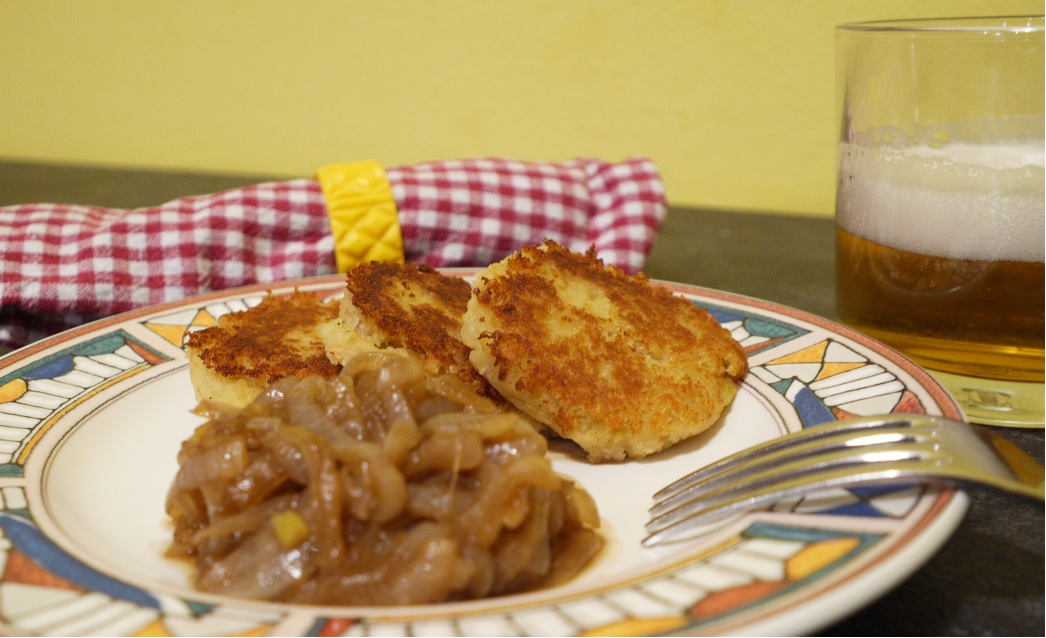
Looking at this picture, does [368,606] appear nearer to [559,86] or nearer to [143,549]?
[143,549]

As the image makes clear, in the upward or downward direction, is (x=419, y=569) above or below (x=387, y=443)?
below

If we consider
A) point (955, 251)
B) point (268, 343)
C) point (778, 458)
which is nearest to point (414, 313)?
point (268, 343)

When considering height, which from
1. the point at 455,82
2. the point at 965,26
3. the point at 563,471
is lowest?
the point at 563,471

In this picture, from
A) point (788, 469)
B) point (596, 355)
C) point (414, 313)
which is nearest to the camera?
point (788, 469)

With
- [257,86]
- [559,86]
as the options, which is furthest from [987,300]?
[257,86]

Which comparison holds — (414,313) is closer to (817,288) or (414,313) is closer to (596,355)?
(596,355)

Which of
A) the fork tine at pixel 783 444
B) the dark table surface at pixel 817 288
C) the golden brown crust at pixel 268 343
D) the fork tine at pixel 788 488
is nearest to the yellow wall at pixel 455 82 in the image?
the dark table surface at pixel 817 288

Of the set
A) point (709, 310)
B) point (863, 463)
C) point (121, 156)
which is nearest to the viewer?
point (863, 463)
